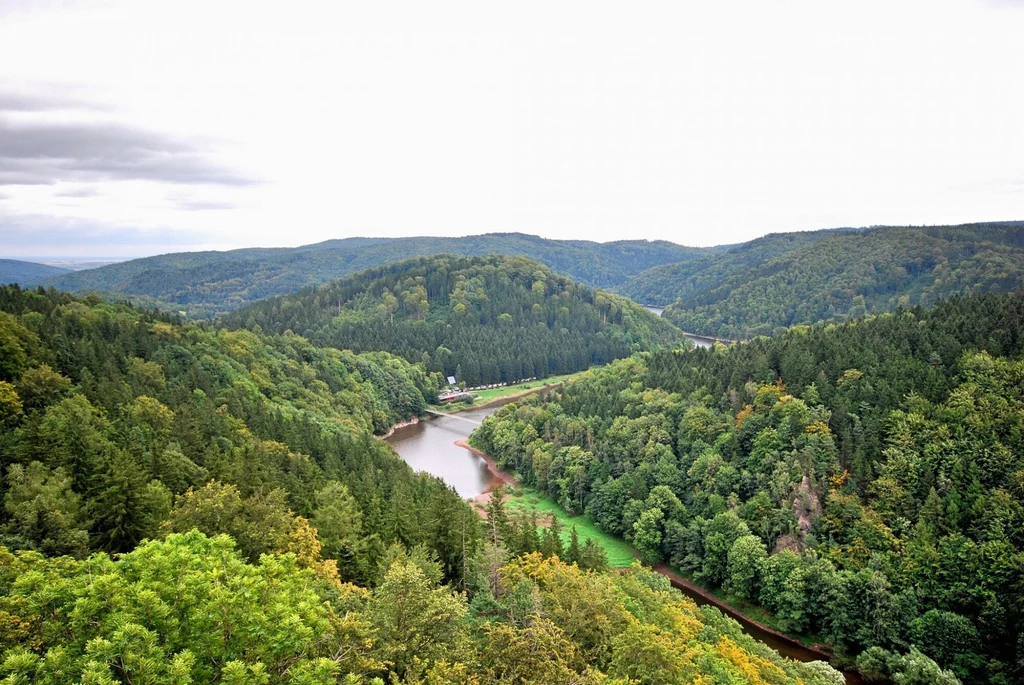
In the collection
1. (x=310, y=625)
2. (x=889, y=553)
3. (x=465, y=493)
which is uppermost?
(x=310, y=625)

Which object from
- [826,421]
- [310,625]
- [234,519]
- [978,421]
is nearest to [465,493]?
[826,421]

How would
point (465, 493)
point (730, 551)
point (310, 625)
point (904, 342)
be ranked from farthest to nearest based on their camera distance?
point (465, 493) → point (904, 342) → point (730, 551) → point (310, 625)

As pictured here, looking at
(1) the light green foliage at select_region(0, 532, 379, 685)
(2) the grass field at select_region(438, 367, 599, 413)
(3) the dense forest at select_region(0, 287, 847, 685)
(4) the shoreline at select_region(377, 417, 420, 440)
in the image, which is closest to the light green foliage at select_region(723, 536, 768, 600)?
(3) the dense forest at select_region(0, 287, 847, 685)

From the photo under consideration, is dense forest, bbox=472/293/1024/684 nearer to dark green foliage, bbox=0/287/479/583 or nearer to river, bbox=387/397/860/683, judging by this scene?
river, bbox=387/397/860/683

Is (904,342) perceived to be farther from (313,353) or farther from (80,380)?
(313,353)

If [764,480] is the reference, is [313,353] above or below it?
above

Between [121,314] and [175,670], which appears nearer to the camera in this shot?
[175,670]
